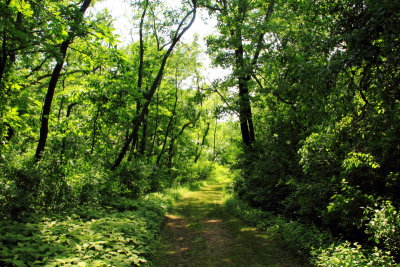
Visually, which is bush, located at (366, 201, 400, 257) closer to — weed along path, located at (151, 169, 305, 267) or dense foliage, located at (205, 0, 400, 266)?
dense foliage, located at (205, 0, 400, 266)

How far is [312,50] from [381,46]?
1244 millimetres

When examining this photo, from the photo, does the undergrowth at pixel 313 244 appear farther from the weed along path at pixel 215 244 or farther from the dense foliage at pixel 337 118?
the weed along path at pixel 215 244

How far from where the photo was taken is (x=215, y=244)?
8.33m

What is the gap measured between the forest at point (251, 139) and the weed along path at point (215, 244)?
0.44m

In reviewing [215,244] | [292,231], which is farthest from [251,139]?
[215,244]

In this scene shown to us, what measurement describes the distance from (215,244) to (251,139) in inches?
355

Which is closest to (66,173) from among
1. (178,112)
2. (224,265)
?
(224,265)

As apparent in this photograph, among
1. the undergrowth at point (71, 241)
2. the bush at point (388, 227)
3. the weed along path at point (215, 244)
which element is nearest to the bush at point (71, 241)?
the undergrowth at point (71, 241)

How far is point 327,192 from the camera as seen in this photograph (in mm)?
7648

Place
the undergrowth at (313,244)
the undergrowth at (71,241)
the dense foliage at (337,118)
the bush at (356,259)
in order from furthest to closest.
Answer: the undergrowth at (313,244), the bush at (356,259), the undergrowth at (71,241), the dense foliage at (337,118)

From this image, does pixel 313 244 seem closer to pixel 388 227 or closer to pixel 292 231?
pixel 292 231

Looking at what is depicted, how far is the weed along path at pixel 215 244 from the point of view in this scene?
6.88 meters

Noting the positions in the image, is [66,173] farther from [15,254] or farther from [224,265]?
[224,265]

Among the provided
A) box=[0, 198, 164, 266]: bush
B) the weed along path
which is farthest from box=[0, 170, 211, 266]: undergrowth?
the weed along path
